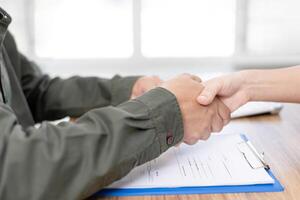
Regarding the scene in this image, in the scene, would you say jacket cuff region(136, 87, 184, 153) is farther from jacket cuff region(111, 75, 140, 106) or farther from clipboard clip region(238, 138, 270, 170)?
jacket cuff region(111, 75, 140, 106)

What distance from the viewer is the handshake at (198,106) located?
0.81 meters

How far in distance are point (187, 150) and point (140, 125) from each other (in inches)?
8.4

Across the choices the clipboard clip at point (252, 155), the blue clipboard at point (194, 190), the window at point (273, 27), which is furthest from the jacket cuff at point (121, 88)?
the window at point (273, 27)

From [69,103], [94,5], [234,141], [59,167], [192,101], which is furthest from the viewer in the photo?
[94,5]

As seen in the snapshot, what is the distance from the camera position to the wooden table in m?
0.69

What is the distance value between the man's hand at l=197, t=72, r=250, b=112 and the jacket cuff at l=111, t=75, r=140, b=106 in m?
0.34

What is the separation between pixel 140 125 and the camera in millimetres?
717

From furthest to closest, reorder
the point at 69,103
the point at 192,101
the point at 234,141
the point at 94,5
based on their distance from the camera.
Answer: the point at 94,5 < the point at 69,103 < the point at 234,141 < the point at 192,101

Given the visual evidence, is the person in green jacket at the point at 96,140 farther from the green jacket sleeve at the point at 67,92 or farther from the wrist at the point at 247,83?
the green jacket sleeve at the point at 67,92

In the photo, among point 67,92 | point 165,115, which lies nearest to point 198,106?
point 165,115

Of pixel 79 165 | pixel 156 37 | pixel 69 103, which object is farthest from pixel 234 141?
pixel 156 37

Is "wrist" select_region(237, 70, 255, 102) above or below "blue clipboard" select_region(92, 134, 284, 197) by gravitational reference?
above

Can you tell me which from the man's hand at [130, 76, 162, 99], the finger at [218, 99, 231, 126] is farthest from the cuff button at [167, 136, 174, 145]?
the man's hand at [130, 76, 162, 99]

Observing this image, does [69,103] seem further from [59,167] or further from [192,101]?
[59,167]
